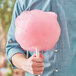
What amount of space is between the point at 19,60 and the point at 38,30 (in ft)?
0.80

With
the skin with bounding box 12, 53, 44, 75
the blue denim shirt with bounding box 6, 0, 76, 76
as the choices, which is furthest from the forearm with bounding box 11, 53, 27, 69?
the blue denim shirt with bounding box 6, 0, 76, 76

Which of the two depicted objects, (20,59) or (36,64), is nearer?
(36,64)

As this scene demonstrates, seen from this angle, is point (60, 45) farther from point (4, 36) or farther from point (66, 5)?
point (4, 36)

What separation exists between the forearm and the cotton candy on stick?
0.15 m

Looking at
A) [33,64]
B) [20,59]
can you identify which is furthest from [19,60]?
[33,64]

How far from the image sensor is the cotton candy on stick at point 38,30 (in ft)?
2.88

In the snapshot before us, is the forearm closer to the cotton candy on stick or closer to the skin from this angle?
the skin

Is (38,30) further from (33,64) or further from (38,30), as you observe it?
(33,64)

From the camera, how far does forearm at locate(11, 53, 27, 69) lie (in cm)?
104

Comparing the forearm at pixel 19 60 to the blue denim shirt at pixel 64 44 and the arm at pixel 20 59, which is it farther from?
the blue denim shirt at pixel 64 44

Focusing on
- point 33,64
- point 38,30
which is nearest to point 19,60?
point 33,64

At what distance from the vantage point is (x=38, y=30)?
2.87 feet

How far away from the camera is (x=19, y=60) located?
3.49 ft

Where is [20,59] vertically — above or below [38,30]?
below
